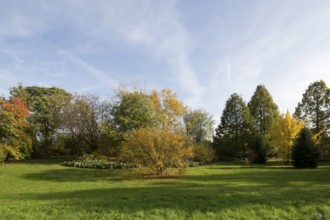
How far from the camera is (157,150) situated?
1973 cm

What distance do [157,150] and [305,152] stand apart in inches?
682

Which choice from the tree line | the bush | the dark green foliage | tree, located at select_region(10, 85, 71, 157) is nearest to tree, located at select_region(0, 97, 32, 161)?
the tree line

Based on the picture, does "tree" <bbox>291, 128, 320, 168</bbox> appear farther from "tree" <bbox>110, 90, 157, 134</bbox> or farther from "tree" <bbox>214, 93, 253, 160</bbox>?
"tree" <bbox>110, 90, 157, 134</bbox>

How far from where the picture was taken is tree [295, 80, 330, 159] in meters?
36.0

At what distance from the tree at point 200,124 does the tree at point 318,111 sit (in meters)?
16.2

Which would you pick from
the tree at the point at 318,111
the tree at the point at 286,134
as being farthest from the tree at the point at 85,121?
the tree at the point at 318,111

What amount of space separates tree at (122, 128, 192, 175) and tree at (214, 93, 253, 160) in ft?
74.1

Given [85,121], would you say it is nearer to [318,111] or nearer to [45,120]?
[45,120]

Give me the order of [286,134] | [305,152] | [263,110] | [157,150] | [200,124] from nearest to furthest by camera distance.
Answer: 1. [157,150]
2. [305,152]
3. [286,134]
4. [263,110]
5. [200,124]

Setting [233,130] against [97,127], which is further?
[233,130]

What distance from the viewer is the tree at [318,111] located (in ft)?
118

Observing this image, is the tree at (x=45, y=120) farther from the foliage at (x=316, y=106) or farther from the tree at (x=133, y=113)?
the foliage at (x=316, y=106)

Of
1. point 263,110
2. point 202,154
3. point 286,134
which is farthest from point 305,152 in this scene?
point 263,110

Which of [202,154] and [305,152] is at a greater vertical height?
[305,152]
